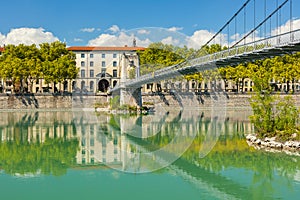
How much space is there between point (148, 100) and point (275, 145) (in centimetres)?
3217

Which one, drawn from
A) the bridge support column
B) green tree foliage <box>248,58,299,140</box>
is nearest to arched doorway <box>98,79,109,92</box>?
the bridge support column

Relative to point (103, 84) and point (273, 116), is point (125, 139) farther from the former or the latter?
point (103, 84)

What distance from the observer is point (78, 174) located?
514 inches

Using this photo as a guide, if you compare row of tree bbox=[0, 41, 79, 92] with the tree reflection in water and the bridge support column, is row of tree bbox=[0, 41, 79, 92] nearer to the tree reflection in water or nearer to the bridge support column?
the bridge support column

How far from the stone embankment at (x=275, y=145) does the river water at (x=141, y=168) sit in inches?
26.6

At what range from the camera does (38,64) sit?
46.4 meters

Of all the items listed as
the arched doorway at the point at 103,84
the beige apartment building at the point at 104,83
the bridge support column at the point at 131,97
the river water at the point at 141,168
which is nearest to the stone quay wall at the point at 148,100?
the beige apartment building at the point at 104,83

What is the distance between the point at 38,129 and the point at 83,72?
34050mm

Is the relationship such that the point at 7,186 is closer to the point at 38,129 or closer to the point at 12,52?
the point at 38,129

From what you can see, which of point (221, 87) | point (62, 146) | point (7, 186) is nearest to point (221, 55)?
point (62, 146)

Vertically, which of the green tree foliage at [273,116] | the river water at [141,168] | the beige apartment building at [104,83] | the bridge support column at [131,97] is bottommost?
the river water at [141,168]

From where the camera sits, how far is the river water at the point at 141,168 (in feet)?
35.9

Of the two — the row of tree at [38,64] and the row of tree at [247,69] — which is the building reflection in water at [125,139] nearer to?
the row of tree at [247,69]

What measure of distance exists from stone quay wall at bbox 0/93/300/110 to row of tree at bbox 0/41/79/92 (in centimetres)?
212
